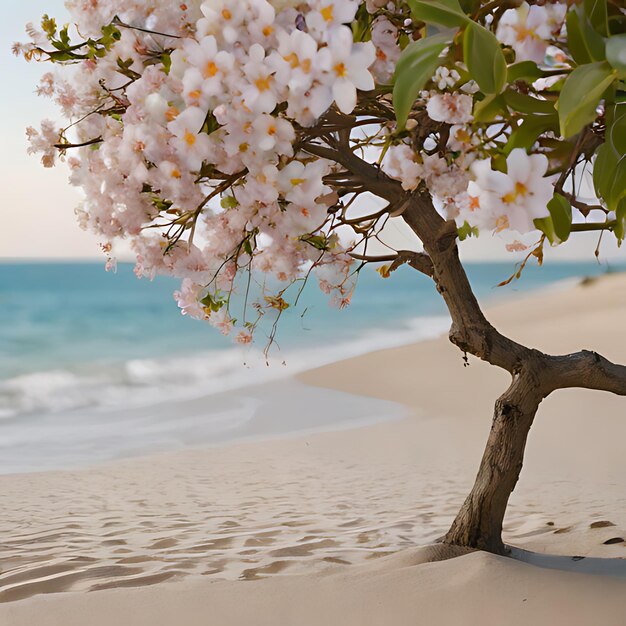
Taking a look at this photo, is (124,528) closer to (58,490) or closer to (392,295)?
(58,490)

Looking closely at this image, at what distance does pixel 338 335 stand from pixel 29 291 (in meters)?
8.79

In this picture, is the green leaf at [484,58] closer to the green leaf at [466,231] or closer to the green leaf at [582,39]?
→ the green leaf at [582,39]

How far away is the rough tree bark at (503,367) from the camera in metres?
1.94

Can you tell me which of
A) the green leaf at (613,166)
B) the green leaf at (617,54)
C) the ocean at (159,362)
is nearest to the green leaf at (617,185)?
the green leaf at (613,166)

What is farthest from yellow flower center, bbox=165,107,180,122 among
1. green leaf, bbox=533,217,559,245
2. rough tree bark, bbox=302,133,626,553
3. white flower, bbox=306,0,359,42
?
rough tree bark, bbox=302,133,626,553

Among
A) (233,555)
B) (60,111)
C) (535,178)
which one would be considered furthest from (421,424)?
(535,178)

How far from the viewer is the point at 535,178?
2.60ft

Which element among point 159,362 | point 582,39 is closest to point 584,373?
point 582,39

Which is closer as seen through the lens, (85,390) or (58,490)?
(58,490)

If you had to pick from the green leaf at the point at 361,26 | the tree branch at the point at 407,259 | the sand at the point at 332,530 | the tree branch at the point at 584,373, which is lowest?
the sand at the point at 332,530

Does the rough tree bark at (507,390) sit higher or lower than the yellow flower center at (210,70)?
lower

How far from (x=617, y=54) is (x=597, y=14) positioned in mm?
142

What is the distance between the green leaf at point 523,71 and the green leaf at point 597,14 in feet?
0.23

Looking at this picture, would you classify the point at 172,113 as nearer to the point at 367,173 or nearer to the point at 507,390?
the point at 367,173
